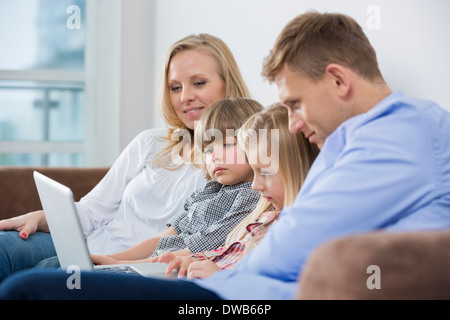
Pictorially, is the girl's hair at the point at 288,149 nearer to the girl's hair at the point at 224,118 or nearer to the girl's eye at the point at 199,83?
the girl's hair at the point at 224,118

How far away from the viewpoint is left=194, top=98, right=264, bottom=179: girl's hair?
1666 mm

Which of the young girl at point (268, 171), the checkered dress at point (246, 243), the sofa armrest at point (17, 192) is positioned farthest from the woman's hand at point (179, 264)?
the sofa armrest at point (17, 192)

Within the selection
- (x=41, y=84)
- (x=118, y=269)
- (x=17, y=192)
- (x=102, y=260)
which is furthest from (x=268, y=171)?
(x=41, y=84)

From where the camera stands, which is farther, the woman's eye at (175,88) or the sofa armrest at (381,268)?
the woman's eye at (175,88)


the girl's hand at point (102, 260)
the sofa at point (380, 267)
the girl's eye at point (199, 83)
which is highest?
the girl's eye at point (199, 83)

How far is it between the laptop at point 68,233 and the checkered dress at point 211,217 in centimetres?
20

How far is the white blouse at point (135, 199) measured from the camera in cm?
194

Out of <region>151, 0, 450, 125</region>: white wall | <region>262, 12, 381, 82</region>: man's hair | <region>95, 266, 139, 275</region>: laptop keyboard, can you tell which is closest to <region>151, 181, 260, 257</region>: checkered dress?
<region>95, 266, 139, 275</region>: laptop keyboard

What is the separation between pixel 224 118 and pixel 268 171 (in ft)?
1.21

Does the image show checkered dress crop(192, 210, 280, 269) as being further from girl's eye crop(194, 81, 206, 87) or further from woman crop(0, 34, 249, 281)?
girl's eye crop(194, 81, 206, 87)

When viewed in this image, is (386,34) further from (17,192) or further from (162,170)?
(17,192)

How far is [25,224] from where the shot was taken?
1825 mm

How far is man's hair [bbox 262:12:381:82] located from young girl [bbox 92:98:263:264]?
0.56 metres
